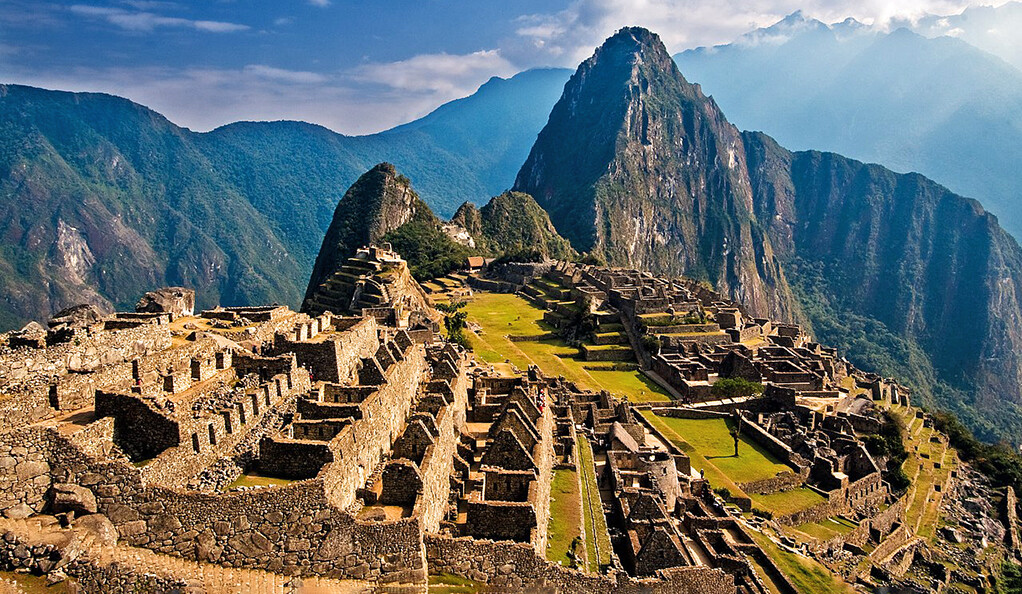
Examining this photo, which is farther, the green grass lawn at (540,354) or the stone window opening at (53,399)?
the green grass lawn at (540,354)

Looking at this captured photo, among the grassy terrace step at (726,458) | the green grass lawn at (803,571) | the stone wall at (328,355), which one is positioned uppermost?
the stone wall at (328,355)

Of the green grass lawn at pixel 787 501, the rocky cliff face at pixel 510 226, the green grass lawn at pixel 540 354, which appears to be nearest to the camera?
the green grass lawn at pixel 787 501

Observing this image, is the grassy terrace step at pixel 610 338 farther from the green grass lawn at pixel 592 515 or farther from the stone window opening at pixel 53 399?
the stone window opening at pixel 53 399

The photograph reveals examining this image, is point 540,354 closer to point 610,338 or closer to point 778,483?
point 610,338

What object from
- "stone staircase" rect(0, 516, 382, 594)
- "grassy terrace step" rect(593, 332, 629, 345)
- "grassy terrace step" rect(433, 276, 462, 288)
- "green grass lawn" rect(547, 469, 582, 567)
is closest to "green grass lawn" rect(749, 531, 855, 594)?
"green grass lawn" rect(547, 469, 582, 567)

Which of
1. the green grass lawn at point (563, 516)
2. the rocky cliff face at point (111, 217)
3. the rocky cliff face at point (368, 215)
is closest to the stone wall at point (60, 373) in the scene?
the green grass lawn at point (563, 516)

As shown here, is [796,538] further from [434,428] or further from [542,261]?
[542,261]
